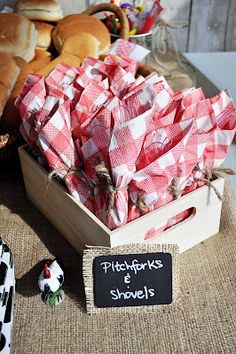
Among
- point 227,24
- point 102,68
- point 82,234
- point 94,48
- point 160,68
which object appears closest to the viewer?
point 82,234

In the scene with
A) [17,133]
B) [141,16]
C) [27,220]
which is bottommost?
[27,220]

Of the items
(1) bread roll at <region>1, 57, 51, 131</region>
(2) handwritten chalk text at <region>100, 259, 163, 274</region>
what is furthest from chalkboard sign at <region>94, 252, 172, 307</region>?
(1) bread roll at <region>1, 57, 51, 131</region>

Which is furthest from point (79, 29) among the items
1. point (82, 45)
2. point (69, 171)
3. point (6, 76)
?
point (69, 171)

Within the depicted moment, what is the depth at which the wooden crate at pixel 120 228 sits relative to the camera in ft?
2.20

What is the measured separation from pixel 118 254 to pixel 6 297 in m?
→ 0.18

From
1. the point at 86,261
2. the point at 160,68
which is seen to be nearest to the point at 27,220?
the point at 86,261

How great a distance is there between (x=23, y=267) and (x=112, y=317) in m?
0.19

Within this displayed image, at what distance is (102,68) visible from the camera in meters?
0.85

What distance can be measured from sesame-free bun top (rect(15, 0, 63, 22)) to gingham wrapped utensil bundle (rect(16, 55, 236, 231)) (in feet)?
1.55

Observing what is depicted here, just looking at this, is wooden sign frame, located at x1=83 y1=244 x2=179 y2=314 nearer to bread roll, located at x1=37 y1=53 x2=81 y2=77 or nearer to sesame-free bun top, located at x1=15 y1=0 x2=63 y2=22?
bread roll, located at x1=37 y1=53 x2=81 y2=77

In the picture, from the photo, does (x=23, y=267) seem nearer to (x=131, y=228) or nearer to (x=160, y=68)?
(x=131, y=228)

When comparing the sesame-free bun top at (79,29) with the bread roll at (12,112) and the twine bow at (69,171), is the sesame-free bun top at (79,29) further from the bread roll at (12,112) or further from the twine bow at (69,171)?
the twine bow at (69,171)

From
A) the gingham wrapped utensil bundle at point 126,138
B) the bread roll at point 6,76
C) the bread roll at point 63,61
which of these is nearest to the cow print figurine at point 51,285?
the gingham wrapped utensil bundle at point 126,138

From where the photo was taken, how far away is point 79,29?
112 centimetres
